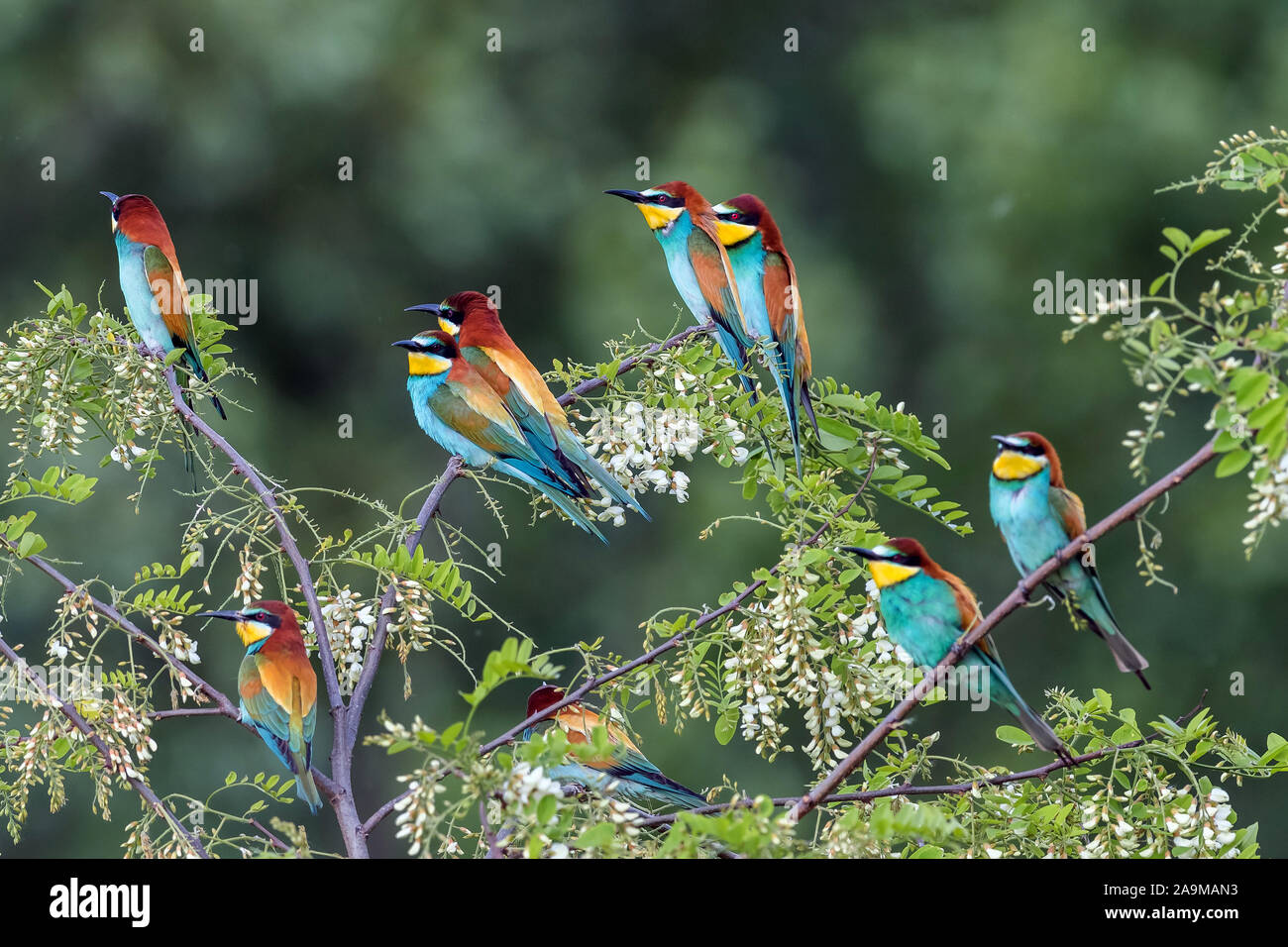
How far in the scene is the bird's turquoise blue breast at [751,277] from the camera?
94.4 inches

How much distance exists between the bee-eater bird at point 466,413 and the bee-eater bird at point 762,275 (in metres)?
0.44

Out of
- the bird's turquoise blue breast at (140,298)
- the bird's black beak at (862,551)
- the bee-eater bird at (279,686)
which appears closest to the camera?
the bird's black beak at (862,551)

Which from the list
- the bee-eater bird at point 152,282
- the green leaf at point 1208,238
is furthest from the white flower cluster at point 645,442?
the green leaf at point 1208,238

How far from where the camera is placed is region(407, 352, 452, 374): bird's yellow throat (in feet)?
7.39

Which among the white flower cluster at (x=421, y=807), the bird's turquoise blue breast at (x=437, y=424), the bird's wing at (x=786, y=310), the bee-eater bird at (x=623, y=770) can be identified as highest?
the bird's wing at (x=786, y=310)

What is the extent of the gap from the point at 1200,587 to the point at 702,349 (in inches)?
212

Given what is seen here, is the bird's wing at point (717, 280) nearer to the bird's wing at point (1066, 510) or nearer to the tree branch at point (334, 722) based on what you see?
the bird's wing at point (1066, 510)

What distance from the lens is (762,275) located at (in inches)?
94.4

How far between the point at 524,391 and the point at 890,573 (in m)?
0.75

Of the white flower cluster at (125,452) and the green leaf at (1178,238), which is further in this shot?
the white flower cluster at (125,452)

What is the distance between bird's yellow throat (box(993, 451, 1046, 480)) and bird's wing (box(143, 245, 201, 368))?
3.78 ft

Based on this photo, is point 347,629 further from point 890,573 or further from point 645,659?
point 890,573

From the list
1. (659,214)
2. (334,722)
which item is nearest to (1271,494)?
(334,722)
